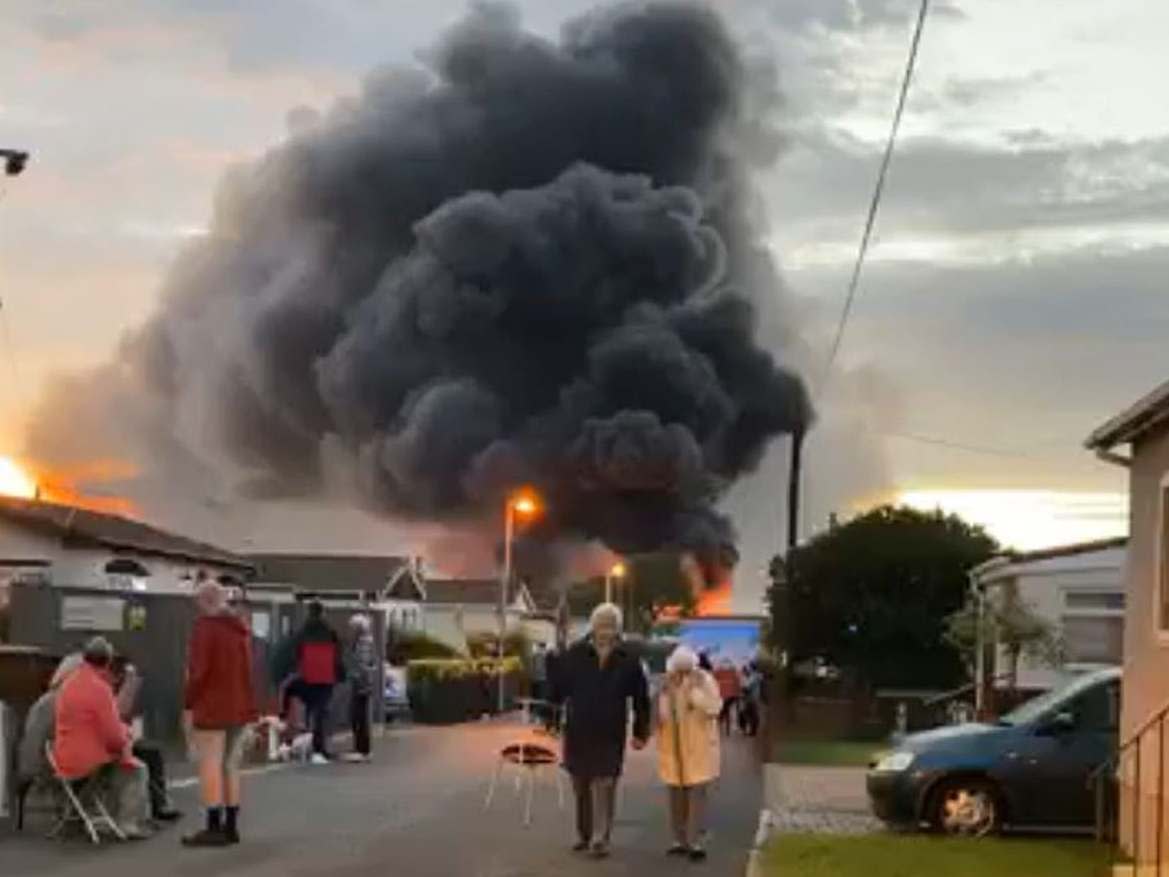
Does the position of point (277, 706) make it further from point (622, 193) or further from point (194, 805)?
point (622, 193)

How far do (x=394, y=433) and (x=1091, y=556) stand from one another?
185 feet

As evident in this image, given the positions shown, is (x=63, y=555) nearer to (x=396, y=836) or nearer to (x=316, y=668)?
(x=316, y=668)

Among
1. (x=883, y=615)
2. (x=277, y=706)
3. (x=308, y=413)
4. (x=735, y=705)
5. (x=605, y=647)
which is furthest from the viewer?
(x=308, y=413)

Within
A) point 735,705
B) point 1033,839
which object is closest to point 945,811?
point 1033,839

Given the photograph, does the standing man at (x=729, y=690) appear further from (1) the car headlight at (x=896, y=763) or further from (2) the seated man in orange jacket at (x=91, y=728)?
(2) the seated man in orange jacket at (x=91, y=728)

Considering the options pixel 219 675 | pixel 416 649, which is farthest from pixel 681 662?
pixel 416 649

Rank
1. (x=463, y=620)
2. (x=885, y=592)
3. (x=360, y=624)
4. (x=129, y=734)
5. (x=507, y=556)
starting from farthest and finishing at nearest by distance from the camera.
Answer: (x=463, y=620), (x=507, y=556), (x=885, y=592), (x=360, y=624), (x=129, y=734)

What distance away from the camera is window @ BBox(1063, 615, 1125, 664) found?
33.4 metres

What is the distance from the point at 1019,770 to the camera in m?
18.6

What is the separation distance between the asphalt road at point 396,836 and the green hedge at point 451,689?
16.5 metres

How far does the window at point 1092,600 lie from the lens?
109ft

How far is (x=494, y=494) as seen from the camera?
86.2 m

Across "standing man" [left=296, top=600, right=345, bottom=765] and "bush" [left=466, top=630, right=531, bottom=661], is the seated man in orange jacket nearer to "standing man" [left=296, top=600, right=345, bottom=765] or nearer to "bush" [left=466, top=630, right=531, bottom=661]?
"standing man" [left=296, top=600, right=345, bottom=765]

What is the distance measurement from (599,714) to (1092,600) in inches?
787
